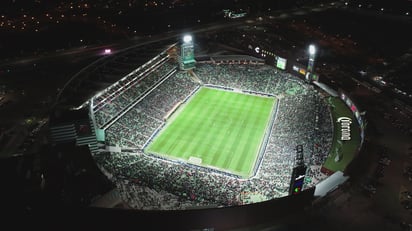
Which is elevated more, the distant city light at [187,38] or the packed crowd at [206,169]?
the distant city light at [187,38]

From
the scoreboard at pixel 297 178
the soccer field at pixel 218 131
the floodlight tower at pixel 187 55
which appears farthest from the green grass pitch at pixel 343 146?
the floodlight tower at pixel 187 55

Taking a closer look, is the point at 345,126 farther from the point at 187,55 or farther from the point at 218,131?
the point at 187,55

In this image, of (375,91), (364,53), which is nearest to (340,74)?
(375,91)

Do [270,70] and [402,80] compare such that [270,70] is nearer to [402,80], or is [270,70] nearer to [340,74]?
[340,74]

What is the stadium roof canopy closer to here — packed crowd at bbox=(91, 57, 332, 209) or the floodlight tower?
the floodlight tower

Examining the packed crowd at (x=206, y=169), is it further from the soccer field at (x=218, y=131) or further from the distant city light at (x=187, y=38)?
the distant city light at (x=187, y=38)
